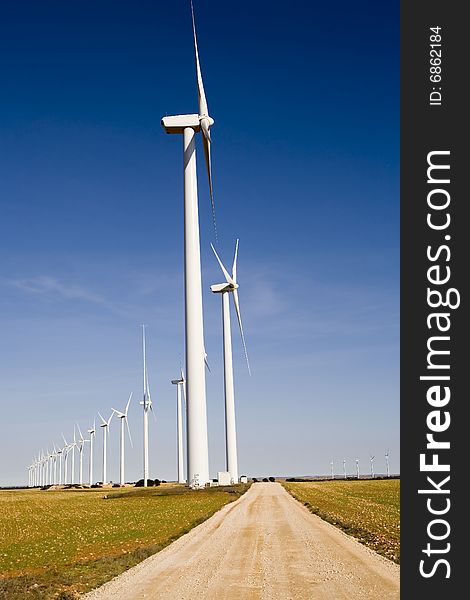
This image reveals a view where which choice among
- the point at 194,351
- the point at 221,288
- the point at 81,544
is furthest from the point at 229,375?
the point at 81,544

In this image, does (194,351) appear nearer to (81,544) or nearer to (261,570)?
Answer: (81,544)

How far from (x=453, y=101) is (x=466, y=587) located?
17090mm

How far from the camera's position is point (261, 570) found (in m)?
27.0

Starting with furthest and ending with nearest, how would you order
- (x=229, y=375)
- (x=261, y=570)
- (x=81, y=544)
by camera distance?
(x=229, y=375), (x=81, y=544), (x=261, y=570)

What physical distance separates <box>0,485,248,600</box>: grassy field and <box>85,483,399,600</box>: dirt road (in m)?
1.25

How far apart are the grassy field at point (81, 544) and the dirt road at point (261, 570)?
1245 mm

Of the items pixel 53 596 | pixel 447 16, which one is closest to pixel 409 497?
pixel 53 596

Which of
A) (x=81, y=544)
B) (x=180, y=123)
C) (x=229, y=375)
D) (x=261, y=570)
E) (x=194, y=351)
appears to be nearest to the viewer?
(x=261, y=570)

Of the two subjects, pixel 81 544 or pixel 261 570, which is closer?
pixel 261 570

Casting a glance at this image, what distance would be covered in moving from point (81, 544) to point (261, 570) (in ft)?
51.5

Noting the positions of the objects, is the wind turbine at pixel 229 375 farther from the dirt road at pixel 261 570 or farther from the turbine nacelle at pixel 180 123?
the dirt road at pixel 261 570

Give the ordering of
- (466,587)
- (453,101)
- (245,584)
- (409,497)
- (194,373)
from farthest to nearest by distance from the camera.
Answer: (194,373) → (453,101) → (245,584) → (409,497) → (466,587)

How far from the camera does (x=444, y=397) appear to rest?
24109 millimetres

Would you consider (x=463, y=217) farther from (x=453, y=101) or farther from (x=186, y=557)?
(x=186, y=557)
